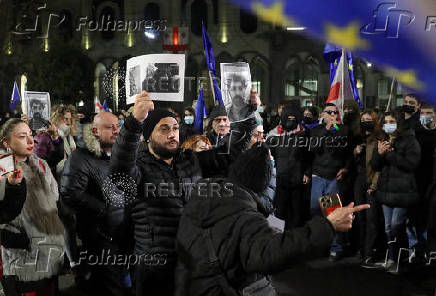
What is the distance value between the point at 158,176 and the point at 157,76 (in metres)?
0.75

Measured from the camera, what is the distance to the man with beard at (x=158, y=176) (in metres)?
3.59

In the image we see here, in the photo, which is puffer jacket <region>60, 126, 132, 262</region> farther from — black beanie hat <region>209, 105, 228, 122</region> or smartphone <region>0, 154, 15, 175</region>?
black beanie hat <region>209, 105, 228, 122</region>

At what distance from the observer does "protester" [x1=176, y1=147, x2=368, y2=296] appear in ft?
8.14

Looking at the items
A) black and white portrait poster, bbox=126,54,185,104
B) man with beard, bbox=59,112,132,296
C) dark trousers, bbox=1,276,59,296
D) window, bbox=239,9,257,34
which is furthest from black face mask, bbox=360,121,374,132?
window, bbox=239,9,257,34

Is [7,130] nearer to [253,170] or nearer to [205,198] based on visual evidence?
[205,198]

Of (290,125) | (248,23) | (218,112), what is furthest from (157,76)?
(248,23)

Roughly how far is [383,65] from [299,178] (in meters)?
5.93

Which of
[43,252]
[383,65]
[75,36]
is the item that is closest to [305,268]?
[43,252]

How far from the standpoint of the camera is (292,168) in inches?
331

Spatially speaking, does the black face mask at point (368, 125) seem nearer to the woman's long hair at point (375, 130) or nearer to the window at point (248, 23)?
the woman's long hair at point (375, 130)

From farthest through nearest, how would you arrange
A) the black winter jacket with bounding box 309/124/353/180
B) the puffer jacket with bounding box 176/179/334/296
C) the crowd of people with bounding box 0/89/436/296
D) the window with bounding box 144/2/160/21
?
the window with bounding box 144/2/160/21
the black winter jacket with bounding box 309/124/353/180
the crowd of people with bounding box 0/89/436/296
the puffer jacket with bounding box 176/179/334/296

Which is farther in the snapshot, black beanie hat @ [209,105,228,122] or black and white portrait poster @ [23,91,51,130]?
black and white portrait poster @ [23,91,51,130]

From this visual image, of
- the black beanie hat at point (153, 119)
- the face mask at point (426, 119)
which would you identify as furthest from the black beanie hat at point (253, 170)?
the face mask at point (426, 119)

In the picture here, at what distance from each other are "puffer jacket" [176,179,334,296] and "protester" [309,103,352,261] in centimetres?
493
